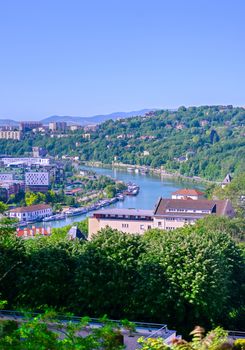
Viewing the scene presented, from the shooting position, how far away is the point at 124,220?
14930 mm

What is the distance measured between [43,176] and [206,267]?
22.1 m

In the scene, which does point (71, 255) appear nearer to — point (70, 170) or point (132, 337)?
point (132, 337)

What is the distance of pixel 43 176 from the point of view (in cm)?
2708

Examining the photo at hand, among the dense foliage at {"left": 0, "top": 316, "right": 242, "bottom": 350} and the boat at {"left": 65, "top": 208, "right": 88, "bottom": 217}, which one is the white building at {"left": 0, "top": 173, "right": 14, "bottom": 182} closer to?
the boat at {"left": 65, "top": 208, "right": 88, "bottom": 217}

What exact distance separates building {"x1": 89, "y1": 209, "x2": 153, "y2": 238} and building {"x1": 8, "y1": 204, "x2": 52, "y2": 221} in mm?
5350

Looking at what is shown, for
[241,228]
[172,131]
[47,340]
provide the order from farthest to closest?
[172,131] < [241,228] < [47,340]

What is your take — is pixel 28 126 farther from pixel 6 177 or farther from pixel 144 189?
pixel 144 189

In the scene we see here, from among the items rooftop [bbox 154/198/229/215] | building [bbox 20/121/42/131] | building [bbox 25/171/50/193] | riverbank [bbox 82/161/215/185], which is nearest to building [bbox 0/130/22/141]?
building [bbox 20/121/42/131]

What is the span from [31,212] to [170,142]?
26508 millimetres

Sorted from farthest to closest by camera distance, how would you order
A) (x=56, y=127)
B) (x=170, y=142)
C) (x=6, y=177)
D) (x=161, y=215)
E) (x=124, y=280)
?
(x=56, y=127) → (x=170, y=142) → (x=6, y=177) → (x=161, y=215) → (x=124, y=280)

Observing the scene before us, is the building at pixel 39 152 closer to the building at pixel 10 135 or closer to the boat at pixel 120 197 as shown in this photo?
the building at pixel 10 135

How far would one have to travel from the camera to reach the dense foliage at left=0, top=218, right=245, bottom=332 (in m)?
5.31

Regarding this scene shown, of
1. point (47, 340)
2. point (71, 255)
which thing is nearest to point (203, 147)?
point (71, 255)

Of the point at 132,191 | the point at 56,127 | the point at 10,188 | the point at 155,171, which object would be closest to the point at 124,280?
the point at 10,188
